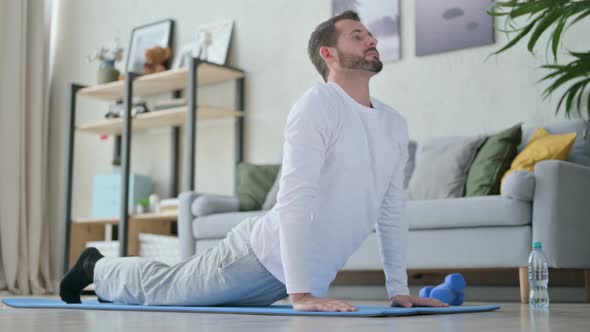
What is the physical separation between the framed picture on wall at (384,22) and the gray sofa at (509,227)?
145cm

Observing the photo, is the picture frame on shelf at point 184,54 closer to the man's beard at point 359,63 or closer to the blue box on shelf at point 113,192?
the blue box on shelf at point 113,192

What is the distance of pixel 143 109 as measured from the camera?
533 centimetres

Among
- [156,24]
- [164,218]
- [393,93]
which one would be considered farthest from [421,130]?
[156,24]

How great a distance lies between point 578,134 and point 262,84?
2212 mm

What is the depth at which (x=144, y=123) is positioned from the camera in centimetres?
546

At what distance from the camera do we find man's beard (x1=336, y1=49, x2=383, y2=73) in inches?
77.5

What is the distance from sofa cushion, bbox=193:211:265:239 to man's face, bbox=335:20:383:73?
1.98m

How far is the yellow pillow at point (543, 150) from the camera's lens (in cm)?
334

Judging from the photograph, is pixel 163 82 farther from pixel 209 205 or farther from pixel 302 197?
pixel 302 197

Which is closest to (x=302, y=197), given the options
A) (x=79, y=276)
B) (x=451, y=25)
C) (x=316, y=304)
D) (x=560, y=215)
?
(x=316, y=304)

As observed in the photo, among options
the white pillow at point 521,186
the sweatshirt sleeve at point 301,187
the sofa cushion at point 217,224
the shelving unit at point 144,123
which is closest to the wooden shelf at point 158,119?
the shelving unit at point 144,123

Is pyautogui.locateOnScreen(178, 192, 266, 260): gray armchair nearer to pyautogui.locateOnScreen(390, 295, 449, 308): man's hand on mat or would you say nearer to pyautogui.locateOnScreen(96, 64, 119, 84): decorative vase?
pyautogui.locateOnScreen(96, 64, 119, 84): decorative vase

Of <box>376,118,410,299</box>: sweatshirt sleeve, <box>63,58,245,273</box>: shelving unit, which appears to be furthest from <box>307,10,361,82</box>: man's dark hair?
<box>63,58,245,273</box>: shelving unit

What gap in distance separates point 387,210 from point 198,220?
7.19ft
